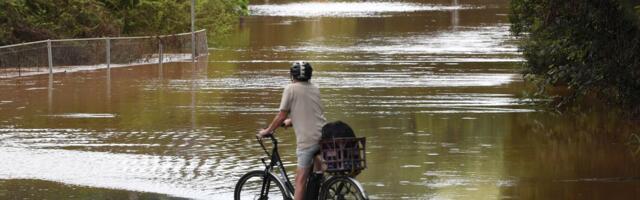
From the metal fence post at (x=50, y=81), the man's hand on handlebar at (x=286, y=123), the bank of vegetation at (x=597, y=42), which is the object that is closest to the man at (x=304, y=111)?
the man's hand on handlebar at (x=286, y=123)

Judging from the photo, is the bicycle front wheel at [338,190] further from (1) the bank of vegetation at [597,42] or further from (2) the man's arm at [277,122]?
(1) the bank of vegetation at [597,42]

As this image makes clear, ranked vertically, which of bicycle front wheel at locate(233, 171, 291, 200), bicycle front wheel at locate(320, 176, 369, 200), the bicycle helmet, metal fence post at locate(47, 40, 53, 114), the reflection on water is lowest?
the reflection on water

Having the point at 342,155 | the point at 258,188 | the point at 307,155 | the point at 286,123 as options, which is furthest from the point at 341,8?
the point at 342,155

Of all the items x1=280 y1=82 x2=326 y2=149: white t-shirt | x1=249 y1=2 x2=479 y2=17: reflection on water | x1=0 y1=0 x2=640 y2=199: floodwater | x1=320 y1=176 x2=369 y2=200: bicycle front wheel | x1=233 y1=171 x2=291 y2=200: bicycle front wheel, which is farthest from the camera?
x1=249 y1=2 x2=479 y2=17: reflection on water

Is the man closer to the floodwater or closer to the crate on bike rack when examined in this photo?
the crate on bike rack

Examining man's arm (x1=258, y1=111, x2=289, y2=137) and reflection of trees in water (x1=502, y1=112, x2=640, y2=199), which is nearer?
man's arm (x1=258, y1=111, x2=289, y2=137)

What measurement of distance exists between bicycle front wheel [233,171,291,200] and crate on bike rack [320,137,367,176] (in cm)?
88

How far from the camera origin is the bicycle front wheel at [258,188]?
10617mm

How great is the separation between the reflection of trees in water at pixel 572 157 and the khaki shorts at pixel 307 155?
2872 millimetres

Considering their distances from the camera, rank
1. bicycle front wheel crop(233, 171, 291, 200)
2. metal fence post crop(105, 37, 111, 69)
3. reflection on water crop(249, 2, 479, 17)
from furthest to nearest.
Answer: reflection on water crop(249, 2, 479, 17), metal fence post crop(105, 37, 111, 69), bicycle front wheel crop(233, 171, 291, 200)

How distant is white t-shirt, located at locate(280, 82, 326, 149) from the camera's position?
1002 cm

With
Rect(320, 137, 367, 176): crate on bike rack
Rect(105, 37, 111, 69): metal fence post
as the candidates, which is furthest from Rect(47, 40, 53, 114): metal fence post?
Rect(320, 137, 367, 176): crate on bike rack

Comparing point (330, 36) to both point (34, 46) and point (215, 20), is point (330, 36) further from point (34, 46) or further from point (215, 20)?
point (34, 46)

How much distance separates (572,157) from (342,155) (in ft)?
20.4
